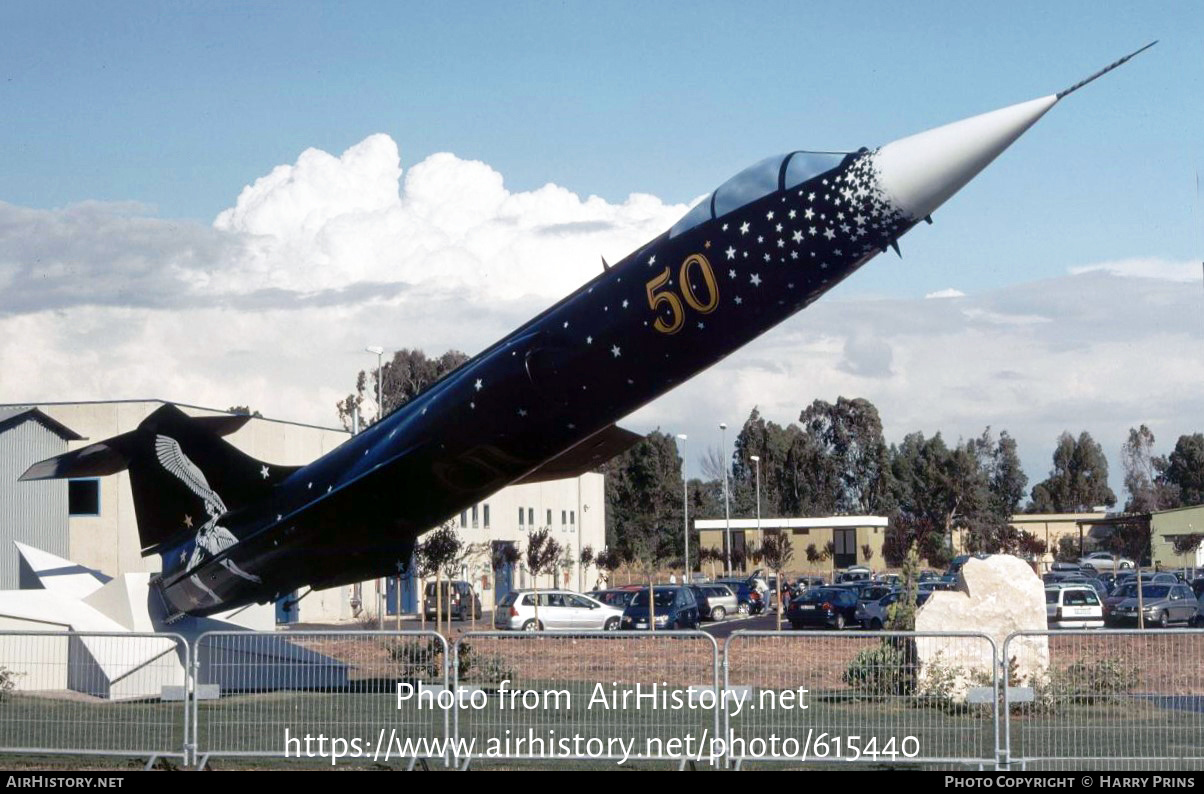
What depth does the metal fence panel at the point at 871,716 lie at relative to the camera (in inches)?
418

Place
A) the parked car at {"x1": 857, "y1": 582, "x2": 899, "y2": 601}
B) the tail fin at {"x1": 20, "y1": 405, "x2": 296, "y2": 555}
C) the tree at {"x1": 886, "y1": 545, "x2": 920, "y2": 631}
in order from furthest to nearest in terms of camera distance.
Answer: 1. the parked car at {"x1": 857, "y1": 582, "x2": 899, "y2": 601}
2. the tree at {"x1": 886, "y1": 545, "x2": 920, "y2": 631}
3. the tail fin at {"x1": 20, "y1": 405, "x2": 296, "y2": 555}

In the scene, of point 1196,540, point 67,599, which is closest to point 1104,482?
point 1196,540

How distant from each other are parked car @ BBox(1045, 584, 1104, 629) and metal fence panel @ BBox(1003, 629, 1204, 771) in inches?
809

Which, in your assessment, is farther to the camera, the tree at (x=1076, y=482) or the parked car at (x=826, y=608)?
the tree at (x=1076, y=482)

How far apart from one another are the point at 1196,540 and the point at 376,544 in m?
58.3

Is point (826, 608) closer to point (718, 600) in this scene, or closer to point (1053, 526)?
point (718, 600)

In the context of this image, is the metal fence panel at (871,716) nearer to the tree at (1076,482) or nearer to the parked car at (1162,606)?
the parked car at (1162,606)

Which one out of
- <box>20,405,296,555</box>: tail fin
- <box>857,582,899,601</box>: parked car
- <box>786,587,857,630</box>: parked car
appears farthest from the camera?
<box>786,587,857,630</box>: parked car

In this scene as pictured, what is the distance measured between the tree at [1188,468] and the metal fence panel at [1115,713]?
110m

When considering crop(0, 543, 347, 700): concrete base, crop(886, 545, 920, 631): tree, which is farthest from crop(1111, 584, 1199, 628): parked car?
crop(0, 543, 347, 700): concrete base

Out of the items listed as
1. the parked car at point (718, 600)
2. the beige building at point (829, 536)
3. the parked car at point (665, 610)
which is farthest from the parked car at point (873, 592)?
the beige building at point (829, 536)

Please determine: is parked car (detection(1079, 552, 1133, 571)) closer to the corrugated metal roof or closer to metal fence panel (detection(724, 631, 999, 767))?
the corrugated metal roof

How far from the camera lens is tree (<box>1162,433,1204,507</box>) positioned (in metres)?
113

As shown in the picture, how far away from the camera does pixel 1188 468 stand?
11462 cm
